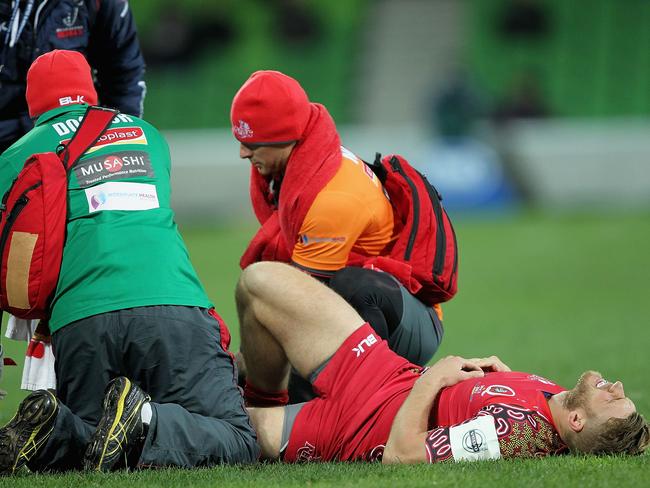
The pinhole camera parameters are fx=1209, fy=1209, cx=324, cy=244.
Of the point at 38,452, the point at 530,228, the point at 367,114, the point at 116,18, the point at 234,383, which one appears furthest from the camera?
the point at 367,114

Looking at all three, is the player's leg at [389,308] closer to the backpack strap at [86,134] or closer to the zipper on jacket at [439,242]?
the zipper on jacket at [439,242]

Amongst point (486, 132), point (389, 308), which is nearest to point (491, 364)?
point (389, 308)

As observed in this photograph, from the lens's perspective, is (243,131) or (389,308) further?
(243,131)

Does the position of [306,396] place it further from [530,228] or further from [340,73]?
[340,73]

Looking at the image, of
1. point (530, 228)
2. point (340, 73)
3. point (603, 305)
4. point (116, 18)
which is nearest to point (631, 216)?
point (530, 228)

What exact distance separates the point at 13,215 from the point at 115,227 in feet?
1.49

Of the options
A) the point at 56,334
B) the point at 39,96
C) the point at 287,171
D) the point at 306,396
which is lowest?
the point at 306,396

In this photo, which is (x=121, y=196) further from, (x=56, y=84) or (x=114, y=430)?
(x=114, y=430)

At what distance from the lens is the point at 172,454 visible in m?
5.22

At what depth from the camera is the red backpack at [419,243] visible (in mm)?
6422

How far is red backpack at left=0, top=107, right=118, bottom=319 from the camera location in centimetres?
536

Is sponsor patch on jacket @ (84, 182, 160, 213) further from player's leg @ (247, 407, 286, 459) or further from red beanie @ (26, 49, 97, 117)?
player's leg @ (247, 407, 286, 459)

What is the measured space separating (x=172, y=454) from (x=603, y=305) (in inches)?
336

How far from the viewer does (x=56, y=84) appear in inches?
233
